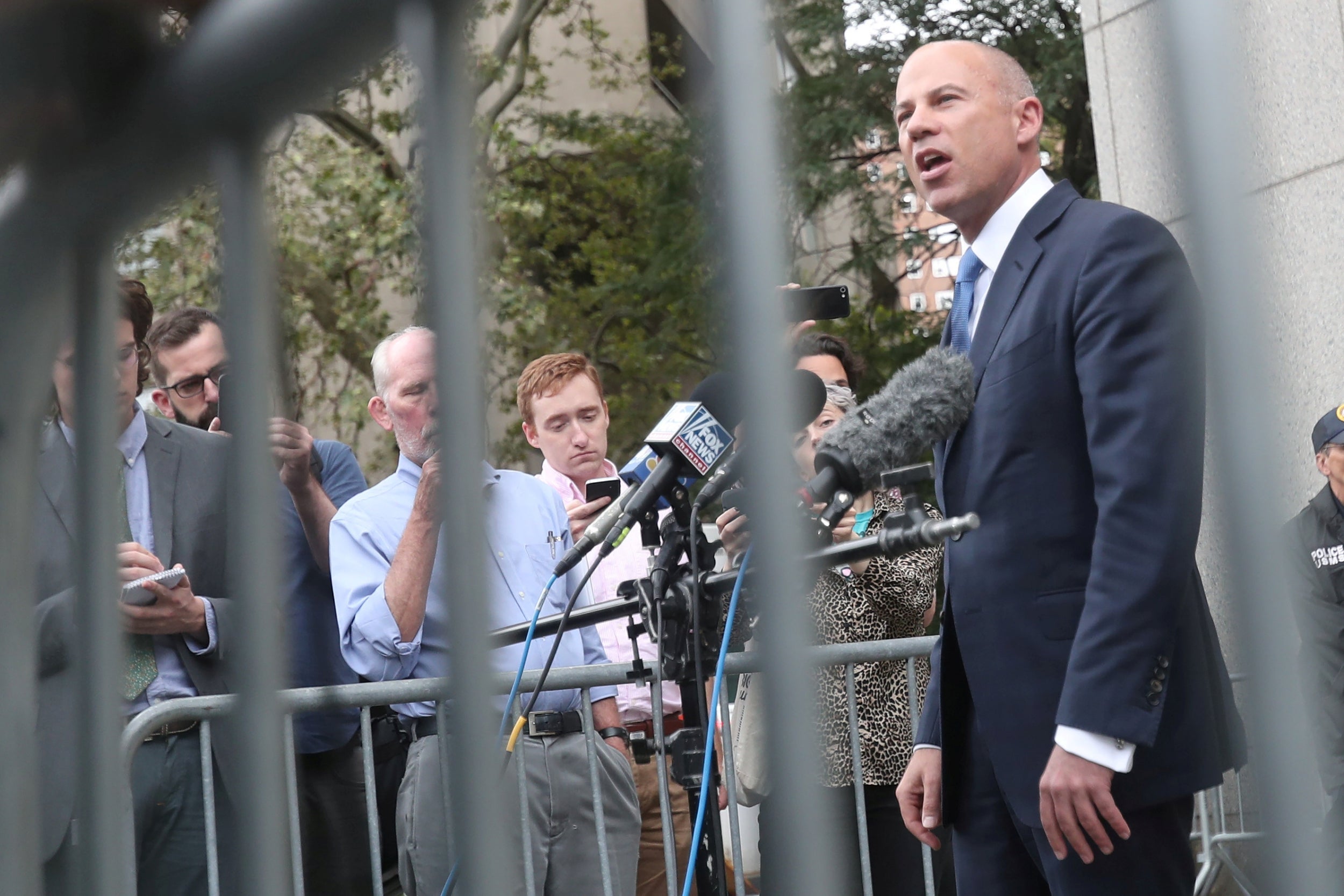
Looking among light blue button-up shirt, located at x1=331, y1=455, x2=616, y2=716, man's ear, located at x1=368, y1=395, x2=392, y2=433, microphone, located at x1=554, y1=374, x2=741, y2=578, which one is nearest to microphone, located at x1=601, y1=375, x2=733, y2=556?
microphone, located at x1=554, y1=374, x2=741, y2=578

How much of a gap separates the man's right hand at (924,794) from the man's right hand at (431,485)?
1.58 m

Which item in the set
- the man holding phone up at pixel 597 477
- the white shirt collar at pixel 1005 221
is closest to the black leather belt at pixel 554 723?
the man holding phone up at pixel 597 477

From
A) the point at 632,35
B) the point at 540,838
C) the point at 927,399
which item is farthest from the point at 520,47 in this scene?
the point at 927,399

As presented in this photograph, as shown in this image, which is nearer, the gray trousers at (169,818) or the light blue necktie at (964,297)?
the light blue necktie at (964,297)

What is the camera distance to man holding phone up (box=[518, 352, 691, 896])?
388 cm

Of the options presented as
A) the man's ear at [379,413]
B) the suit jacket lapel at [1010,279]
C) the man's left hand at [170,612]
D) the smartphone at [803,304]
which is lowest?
the man's left hand at [170,612]

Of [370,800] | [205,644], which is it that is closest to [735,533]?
[205,644]

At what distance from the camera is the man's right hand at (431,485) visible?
27.8 inches

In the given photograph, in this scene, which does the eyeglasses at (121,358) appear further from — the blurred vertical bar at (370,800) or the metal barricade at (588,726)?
the blurred vertical bar at (370,800)

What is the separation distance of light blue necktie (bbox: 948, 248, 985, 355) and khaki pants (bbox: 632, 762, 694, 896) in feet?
6.52

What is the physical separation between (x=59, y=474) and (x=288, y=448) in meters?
0.17

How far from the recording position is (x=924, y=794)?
2.32 metres

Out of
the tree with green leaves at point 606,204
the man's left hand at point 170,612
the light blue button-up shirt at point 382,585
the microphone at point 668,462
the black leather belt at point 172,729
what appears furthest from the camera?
the tree with green leaves at point 606,204

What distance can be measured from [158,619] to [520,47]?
11.4 metres
